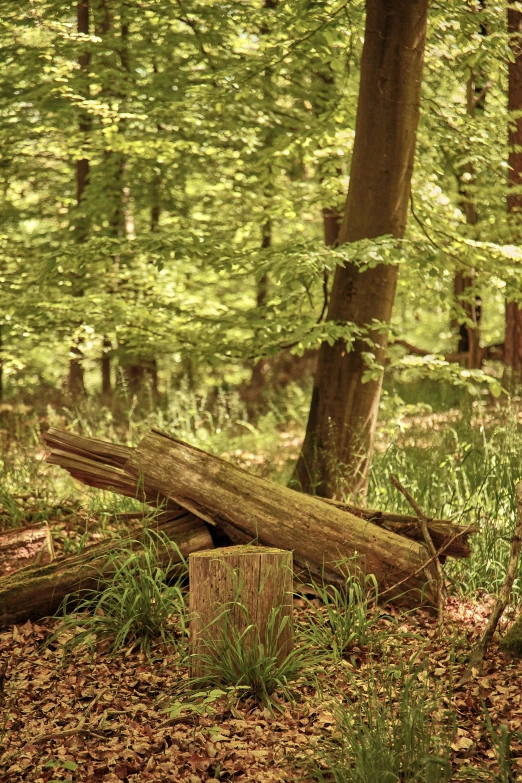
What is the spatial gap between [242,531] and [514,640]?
5.65ft

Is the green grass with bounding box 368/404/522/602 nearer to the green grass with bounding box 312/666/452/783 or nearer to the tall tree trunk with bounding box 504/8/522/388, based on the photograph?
the green grass with bounding box 312/666/452/783

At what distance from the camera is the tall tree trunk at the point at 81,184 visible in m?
8.85

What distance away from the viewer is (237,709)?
3.57m

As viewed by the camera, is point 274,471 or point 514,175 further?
point 514,175

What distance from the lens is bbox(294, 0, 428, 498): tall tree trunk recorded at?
579 cm

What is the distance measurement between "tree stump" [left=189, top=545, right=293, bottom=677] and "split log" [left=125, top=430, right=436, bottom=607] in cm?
67

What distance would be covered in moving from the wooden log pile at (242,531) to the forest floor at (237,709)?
0.19 m

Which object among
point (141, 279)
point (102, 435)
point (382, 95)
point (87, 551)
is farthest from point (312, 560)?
point (141, 279)

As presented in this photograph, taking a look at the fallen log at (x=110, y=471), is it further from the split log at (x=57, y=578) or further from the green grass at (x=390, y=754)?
the green grass at (x=390, y=754)

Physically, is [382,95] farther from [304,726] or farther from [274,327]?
[304,726]

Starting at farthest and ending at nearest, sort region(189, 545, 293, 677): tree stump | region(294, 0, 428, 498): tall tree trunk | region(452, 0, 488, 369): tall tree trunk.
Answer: region(452, 0, 488, 369): tall tree trunk → region(294, 0, 428, 498): tall tree trunk → region(189, 545, 293, 677): tree stump

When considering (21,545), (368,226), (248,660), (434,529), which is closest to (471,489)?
(434,529)

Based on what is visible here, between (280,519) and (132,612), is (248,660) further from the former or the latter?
(280,519)

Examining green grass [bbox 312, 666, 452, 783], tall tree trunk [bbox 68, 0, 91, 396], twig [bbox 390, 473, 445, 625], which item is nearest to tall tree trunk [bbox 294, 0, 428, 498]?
twig [bbox 390, 473, 445, 625]
